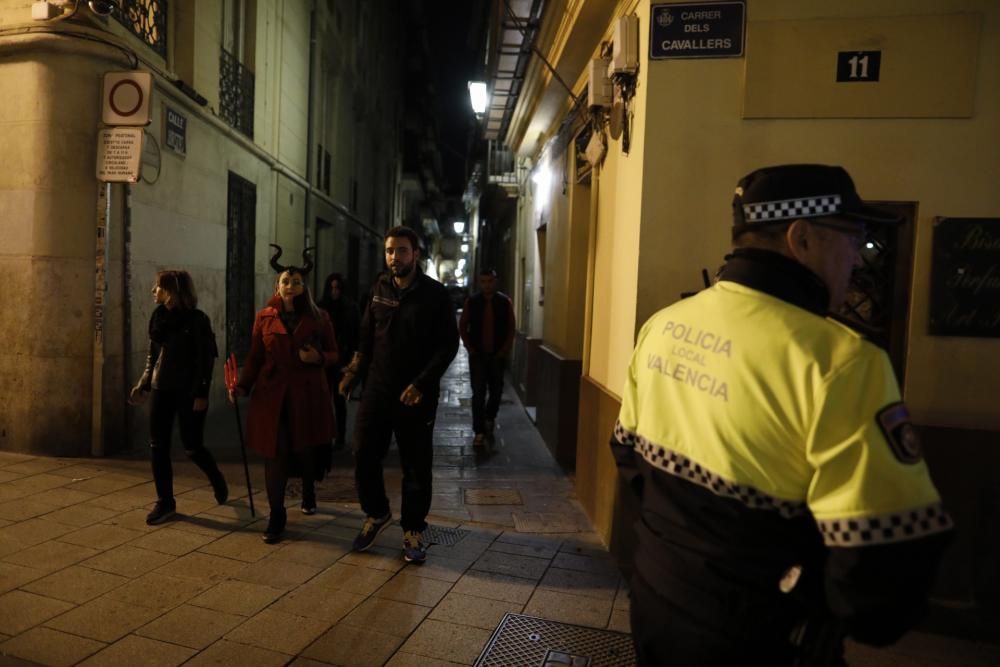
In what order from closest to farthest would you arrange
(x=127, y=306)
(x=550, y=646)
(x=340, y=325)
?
(x=550, y=646)
(x=127, y=306)
(x=340, y=325)

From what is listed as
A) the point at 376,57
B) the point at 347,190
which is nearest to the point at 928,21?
the point at 347,190

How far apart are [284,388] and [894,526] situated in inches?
159

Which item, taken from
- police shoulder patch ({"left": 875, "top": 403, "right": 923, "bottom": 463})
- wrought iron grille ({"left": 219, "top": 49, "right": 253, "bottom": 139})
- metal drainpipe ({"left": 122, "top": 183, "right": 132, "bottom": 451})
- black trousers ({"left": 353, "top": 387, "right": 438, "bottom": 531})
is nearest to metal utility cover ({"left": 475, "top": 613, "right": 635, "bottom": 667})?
black trousers ({"left": 353, "top": 387, "right": 438, "bottom": 531})

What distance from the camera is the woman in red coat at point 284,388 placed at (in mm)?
4609

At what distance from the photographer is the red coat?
181 inches

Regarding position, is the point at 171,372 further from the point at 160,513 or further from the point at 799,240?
the point at 799,240

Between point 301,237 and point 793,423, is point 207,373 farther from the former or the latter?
point 301,237

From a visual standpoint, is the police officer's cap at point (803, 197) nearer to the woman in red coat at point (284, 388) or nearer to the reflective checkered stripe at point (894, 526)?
the reflective checkered stripe at point (894, 526)

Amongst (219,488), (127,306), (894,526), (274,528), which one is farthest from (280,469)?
(894,526)

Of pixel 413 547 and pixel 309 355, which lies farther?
pixel 309 355

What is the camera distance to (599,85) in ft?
16.7

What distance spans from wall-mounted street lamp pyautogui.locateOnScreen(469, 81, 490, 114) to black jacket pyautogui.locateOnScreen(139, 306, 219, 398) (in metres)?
6.69

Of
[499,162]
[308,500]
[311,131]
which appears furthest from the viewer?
[499,162]

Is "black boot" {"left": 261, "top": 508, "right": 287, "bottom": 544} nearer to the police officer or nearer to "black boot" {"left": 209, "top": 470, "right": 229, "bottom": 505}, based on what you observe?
"black boot" {"left": 209, "top": 470, "right": 229, "bottom": 505}
